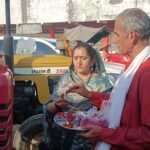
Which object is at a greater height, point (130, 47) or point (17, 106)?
point (130, 47)

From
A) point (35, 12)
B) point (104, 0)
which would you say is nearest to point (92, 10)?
point (104, 0)

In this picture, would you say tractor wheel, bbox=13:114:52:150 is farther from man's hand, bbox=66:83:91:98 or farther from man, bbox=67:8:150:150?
A: man, bbox=67:8:150:150

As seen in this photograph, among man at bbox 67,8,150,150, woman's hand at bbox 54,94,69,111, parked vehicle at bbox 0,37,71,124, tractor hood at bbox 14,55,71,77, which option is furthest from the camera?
tractor hood at bbox 14,55,71,77

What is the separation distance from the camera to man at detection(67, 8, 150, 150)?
2230 millimetres

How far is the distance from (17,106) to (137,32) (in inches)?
121

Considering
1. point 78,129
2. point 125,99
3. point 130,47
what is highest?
point 130,47

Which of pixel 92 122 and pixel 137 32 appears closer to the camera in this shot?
pixel 137 32

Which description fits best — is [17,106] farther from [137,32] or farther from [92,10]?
[92,10]

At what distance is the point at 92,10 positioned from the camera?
38656mm

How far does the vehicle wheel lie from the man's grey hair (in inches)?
103

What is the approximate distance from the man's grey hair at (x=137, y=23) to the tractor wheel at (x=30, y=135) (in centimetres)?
262

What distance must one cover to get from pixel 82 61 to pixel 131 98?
1.39 m

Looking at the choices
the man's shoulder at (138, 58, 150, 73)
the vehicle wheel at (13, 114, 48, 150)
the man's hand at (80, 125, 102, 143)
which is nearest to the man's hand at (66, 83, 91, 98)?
Result: the man's hand at (80, 125, 102, 143)

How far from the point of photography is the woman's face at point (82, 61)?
143 inches
